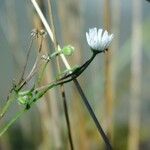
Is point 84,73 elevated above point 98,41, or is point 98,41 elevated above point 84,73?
point 98,41

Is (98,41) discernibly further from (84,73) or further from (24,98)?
(84,73)

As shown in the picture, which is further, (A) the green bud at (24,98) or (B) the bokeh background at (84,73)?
(B) the bokeh background at (84,73)

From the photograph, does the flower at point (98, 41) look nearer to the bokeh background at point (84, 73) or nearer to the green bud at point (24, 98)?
the green bud at point (24, 98)

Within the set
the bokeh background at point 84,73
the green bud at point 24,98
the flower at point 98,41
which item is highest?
the flower at point 98,41

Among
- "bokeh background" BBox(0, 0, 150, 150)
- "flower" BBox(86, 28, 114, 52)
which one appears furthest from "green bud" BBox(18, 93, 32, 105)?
"bokeh background" BBox(0, 0, 150, 150)

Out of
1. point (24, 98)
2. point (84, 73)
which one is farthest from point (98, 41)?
point (84, 73)

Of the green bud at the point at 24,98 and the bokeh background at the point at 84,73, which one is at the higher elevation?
the green bud at the point at 24,98

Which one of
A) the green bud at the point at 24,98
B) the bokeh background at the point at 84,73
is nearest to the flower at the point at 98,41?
the green bud at the point at 24,98

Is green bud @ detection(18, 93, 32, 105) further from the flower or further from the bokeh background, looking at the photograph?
the bokeh background

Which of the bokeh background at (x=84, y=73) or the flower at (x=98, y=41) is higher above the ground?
the flower at (x=98, y=41)
